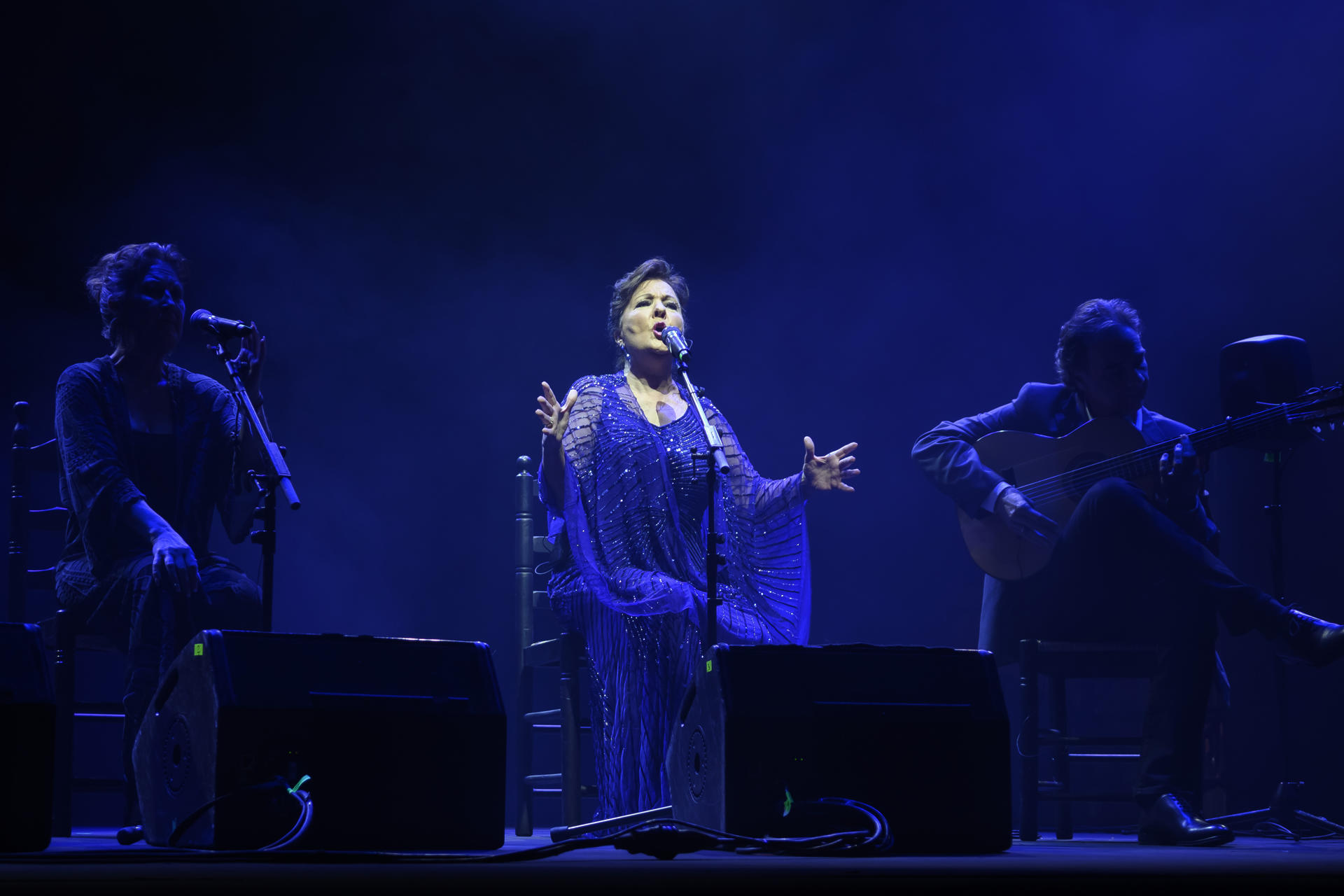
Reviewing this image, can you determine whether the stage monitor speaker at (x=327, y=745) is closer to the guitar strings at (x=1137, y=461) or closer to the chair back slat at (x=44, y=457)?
the chair back slat at (x=44, y=457)

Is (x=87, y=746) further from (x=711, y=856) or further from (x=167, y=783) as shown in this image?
(x=711, y=856)

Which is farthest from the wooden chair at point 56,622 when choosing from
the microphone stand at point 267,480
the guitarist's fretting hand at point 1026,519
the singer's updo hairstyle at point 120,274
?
the guitarist's fretting hand at point 1026,519

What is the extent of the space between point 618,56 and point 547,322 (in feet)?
2.94

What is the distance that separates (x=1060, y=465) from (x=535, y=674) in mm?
1838

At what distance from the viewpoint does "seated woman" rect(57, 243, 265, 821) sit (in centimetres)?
309

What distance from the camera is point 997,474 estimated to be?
3.52 meters

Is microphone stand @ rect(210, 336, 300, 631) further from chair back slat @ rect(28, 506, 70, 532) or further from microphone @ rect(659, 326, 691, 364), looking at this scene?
chair back slat @ rect(28, 506, 70, 532)

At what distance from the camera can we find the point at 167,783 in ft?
7.05

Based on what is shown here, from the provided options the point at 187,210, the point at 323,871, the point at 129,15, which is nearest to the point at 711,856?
the point at 323,871

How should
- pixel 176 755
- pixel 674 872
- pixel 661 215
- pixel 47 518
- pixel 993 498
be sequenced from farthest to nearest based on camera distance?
pixel 661 215 → pixel 47 518 → pixel 993 498 → pixel 176 755 → pixel 674 872

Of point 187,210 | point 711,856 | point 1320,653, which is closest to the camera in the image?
point 711,856

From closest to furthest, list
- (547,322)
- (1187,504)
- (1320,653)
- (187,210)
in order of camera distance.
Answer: (1320,653) → (1187,504) → (187,210) → (547,322)

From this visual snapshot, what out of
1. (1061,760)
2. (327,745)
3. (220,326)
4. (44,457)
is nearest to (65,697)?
(44,457)

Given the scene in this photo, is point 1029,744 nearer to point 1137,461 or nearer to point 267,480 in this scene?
point 1137,461
